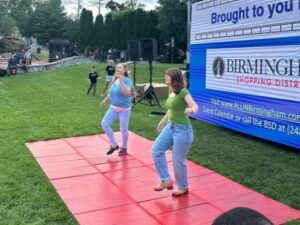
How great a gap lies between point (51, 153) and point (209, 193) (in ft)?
10.8

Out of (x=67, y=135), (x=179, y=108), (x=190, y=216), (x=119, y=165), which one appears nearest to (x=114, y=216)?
(x=190, y=216)

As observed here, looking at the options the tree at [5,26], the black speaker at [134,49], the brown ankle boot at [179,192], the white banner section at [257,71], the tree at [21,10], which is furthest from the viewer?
the tree at [21,10]

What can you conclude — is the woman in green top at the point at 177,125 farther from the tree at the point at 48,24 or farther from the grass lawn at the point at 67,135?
the tree at the point at 48,24

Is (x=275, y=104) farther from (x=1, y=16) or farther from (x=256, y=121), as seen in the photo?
(x=1, y=16)

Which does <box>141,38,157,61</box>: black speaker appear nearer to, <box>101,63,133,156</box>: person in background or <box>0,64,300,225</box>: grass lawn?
<box>0,64,300,225</box>: grass lawn

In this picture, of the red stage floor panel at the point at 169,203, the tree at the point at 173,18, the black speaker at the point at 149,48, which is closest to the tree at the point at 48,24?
the tree at the point at 173,18

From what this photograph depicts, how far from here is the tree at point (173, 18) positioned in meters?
35.8

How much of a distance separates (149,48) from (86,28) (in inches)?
1436

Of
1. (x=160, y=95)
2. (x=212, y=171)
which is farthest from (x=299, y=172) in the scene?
(x=160, y=95)

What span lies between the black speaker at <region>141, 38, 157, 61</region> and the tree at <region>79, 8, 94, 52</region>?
118 feet

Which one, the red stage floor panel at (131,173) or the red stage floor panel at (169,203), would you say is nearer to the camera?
the red stage floor panel at (169,203)

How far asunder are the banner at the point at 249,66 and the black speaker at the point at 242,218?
591 cm

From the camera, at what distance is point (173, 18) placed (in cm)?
3569

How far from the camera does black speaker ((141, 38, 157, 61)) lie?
512 inches
